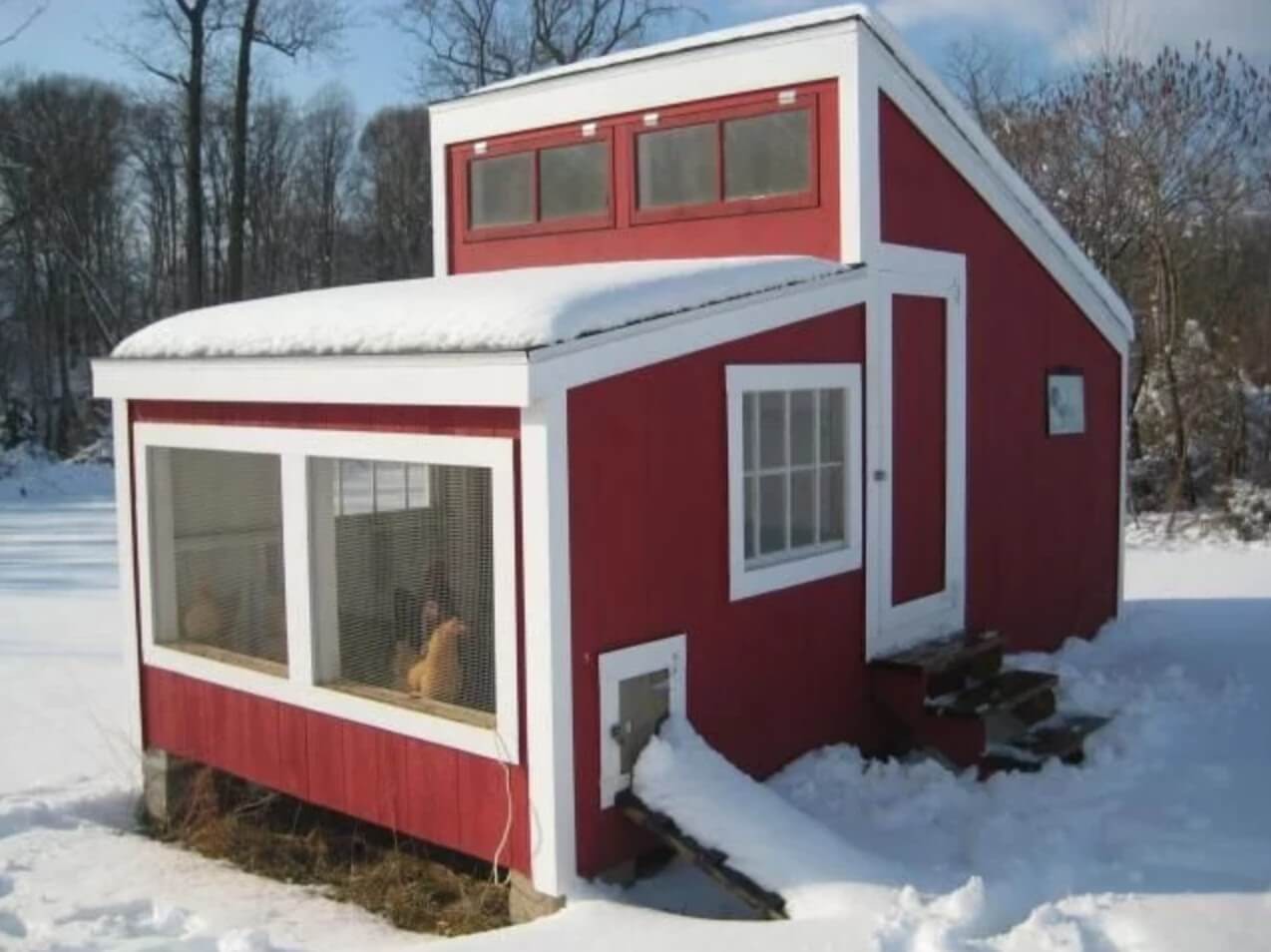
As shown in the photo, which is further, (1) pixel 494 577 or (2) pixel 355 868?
(2) pixel 355 868

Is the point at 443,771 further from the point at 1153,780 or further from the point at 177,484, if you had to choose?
the point at 1153,780

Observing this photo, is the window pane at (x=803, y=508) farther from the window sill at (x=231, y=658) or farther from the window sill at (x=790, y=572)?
the window sill at (x=231, y=658)

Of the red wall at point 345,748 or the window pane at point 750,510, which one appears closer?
the red wall at point 345,748

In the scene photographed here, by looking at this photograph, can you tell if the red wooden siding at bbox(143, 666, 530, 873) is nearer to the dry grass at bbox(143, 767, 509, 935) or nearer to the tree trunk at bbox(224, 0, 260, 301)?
the dry grass at bbox(143, 767, 509, 935)

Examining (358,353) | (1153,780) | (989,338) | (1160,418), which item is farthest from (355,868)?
(1160,418)

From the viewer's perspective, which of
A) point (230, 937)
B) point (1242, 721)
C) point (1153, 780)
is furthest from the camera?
point (1242, 721)

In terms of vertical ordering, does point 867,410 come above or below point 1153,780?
above

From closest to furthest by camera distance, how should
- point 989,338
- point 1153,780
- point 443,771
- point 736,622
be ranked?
point 443,771 < point 736,622 < point 1153,780 < point 989,338

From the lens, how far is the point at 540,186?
7.83 meters

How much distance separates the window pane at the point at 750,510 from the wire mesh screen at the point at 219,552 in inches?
83.3

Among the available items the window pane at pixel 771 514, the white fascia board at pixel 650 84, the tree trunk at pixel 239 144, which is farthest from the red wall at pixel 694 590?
the tree trunk at pixel 239 144

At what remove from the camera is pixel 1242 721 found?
698 centimetres

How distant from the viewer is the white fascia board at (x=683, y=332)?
15.3 ft

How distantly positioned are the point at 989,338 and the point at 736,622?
2951 mm
